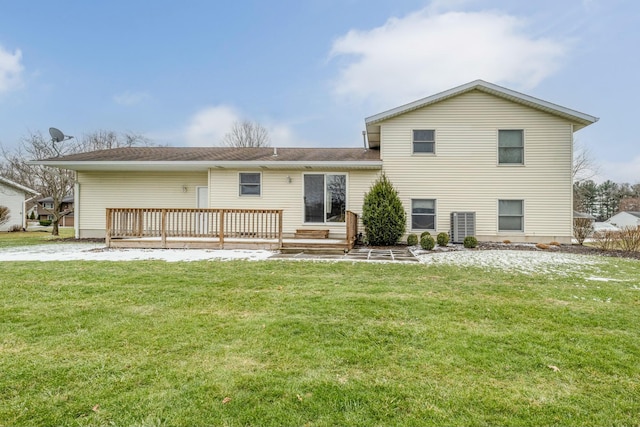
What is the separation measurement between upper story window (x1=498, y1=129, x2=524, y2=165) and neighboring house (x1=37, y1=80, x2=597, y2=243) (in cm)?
3

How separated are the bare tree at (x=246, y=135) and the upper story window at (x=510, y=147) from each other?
69.1 ft

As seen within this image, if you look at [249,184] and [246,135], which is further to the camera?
[246,135]

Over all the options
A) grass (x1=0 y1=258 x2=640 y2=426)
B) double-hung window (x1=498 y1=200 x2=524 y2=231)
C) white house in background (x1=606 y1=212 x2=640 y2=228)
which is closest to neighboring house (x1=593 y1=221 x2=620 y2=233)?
double-hung window (x1=498 y1=200 x2=524 y2=231)

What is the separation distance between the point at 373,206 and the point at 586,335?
7.51 m

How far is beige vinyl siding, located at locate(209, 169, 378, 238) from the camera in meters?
11.6

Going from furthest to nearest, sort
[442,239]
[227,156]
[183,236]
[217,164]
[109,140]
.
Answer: [109,140] < [227,156] < [217,164] < [442,239] < [183,236]

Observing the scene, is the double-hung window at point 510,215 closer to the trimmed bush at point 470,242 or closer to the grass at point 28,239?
the trimmed bush at point 470,242

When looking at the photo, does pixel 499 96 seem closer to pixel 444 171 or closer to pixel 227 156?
pixel 444 171

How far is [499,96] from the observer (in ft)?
37.4

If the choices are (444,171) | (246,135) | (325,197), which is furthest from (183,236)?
(246,135)

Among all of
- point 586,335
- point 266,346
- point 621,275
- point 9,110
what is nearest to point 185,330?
point 266,346

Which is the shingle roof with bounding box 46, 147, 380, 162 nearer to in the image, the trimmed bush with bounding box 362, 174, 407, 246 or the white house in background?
the trimmed bush with bounding box 362, 174, 407, 246

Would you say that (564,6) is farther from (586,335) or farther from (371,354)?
(371,354)

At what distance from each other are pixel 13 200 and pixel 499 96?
3089cm
